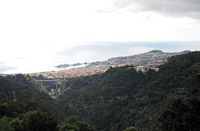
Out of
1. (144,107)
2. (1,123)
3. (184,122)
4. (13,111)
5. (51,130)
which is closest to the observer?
(184,122)

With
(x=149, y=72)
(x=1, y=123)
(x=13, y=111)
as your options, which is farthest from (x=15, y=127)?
(x=149, y=72)

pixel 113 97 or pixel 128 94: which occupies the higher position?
pixel 128 94

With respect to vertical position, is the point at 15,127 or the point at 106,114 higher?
the point at 15,127

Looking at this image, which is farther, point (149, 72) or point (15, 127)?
point (149, 72)

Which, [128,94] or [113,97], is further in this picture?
[113,97]

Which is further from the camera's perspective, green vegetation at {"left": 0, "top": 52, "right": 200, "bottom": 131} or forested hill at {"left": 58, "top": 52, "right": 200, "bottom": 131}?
forested hill at {"left": 58, "top": 52, "right": 200, "bottom": 131}

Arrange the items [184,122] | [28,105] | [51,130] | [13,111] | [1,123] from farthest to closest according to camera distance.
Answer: [28,105] < [13,111] < [51,130] < [1,123] < [184,122]

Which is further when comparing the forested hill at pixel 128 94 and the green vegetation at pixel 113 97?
the forested hill at pixel 128 94

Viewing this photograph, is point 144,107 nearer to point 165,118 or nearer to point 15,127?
point 15,127
